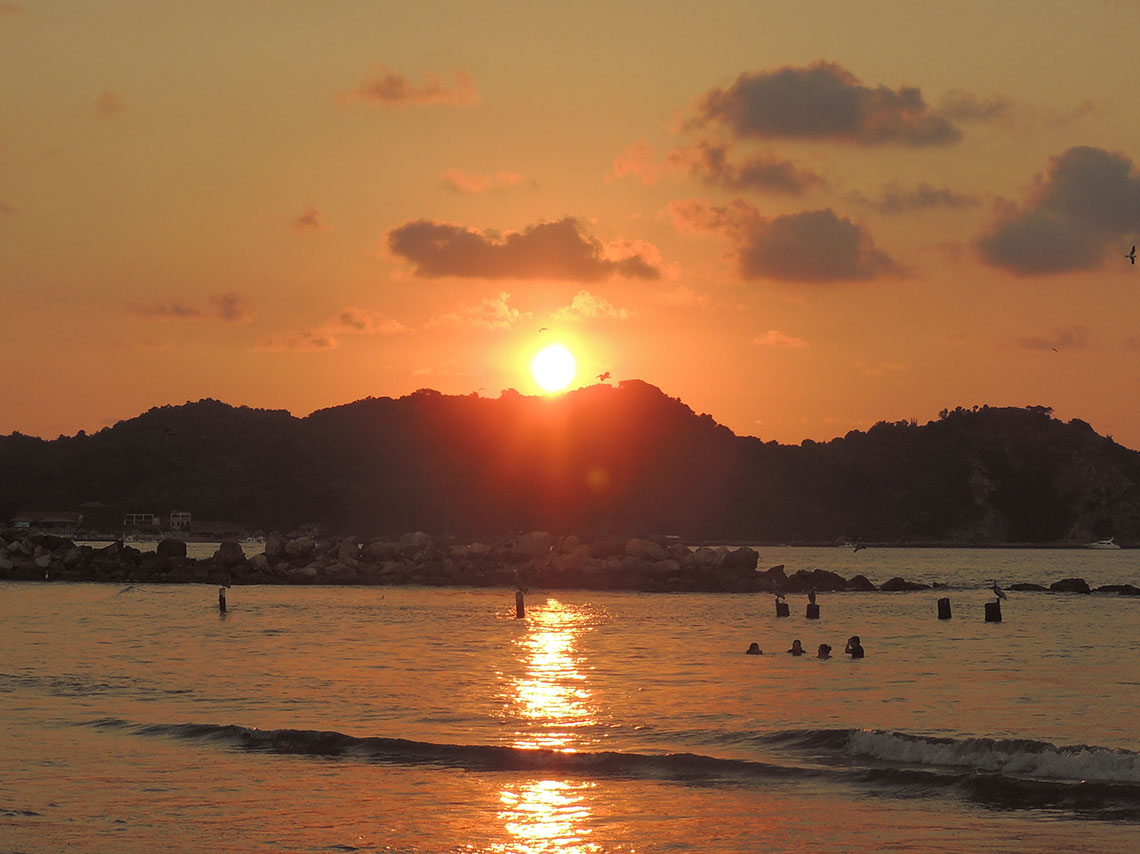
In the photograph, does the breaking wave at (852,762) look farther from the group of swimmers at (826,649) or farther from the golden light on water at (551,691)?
the group of swimmers at (826,649)

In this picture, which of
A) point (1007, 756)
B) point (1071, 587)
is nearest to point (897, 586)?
point (1071, 587)

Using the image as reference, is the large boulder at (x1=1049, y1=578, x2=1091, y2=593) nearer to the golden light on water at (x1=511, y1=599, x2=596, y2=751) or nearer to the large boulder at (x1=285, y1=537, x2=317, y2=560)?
the golden light on water at (x1=511, y1=599, x2=596, y2=751)

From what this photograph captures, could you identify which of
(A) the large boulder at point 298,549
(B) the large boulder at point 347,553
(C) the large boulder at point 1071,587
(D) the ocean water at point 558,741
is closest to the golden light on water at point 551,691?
(D) the ocean water at point 558,741

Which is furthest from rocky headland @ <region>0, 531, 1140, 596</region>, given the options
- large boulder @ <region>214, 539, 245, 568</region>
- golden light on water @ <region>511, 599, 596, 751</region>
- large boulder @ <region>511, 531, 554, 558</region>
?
golden light on water @ <region>511, 599, 596, 751</region>

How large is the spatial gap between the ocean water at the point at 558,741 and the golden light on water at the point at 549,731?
0.08m

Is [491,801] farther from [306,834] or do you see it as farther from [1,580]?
[1,580]

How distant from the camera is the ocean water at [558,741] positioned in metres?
16.9

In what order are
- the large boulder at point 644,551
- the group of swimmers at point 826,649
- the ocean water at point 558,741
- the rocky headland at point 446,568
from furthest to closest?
the large boulder at point 644,551 < the rocky headland at point 446,568 < the group of swimmers at point 826,649 < the ocean water at point 558,741

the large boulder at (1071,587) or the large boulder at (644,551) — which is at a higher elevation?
the large boulder at (644,551)

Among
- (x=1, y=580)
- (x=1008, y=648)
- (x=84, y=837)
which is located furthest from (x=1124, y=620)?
(x=1, y=580)

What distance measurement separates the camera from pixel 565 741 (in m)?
23.7

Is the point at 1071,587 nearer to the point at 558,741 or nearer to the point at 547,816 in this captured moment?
the point at 558,741

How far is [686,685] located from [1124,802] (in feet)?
46.2

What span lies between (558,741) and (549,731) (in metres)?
1.14
